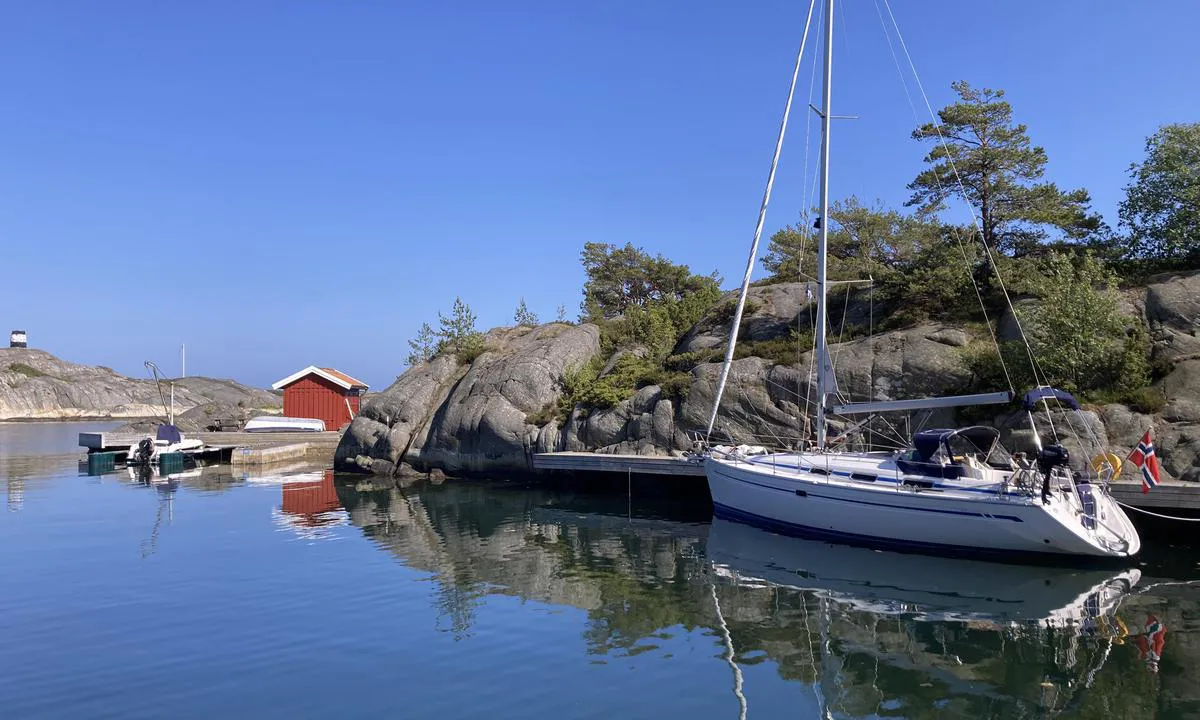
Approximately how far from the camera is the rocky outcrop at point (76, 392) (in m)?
115

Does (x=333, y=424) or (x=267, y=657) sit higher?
(x=333, y=424)

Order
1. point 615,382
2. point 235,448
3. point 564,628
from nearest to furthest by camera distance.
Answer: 1. point 564,628
2. point 615,382
3. point 235,448

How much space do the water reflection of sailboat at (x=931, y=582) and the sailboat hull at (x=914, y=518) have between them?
0.51 metres

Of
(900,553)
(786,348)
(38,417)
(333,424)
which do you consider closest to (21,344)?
(38,417)

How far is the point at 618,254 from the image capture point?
195 ft

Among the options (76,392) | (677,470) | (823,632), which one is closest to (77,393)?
(76,392)

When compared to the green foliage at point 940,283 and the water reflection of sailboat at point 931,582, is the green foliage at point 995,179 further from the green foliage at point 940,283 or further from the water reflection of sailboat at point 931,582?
the water reflection of sailboat at point 931,582

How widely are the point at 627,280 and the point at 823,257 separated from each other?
3329 cm

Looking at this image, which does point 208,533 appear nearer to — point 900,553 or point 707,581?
point 707,581

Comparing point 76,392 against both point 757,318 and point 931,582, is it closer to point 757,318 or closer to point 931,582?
point 757,318

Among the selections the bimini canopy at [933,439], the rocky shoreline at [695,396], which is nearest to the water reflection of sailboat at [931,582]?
the bimini canopy at [933,439]

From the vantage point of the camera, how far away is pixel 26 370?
393 feet

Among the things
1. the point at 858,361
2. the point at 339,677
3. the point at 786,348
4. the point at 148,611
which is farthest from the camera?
the point at 786,348

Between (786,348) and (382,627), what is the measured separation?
2504 cm
